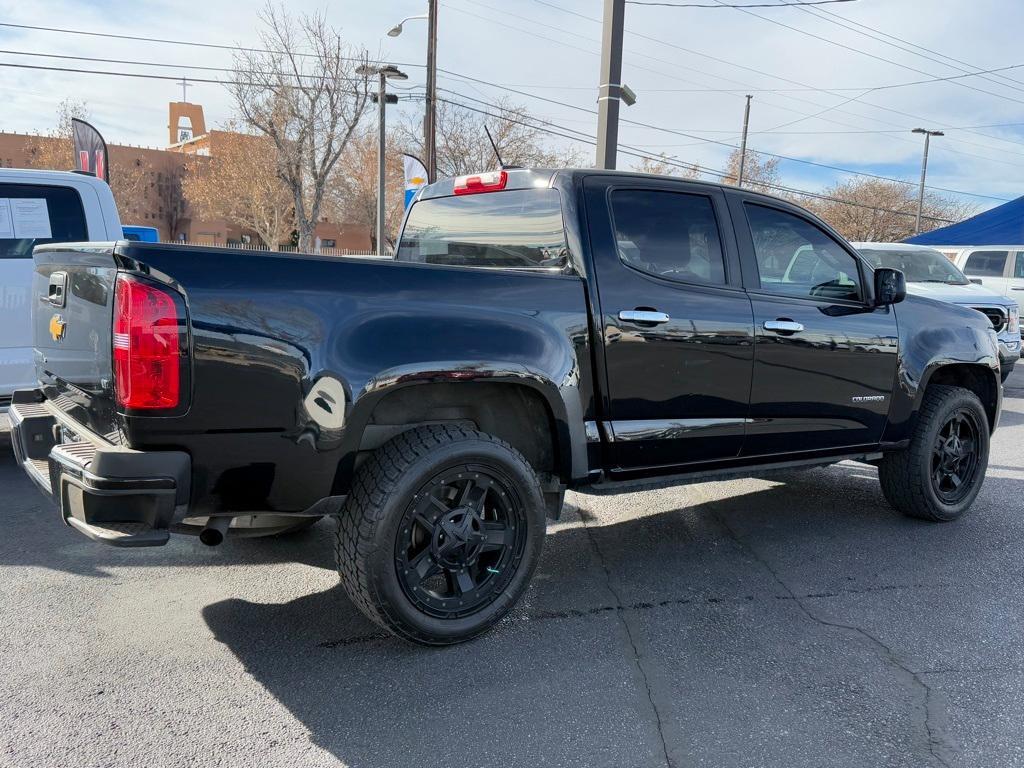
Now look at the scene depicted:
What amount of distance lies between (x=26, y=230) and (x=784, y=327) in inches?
204

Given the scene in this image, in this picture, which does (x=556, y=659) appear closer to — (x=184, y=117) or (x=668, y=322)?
(x=668, y=322)

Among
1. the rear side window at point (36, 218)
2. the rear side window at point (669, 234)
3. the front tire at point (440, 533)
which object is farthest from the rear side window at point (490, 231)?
the rear side window at point (36, 218)

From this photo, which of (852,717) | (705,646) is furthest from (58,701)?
(852,717)

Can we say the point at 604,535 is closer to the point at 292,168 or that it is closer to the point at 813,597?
the point at 813,597

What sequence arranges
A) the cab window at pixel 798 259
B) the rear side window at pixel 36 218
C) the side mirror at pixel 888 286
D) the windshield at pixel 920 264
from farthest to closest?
the windshield at pixel 920 264 < the rear side window at pixel 36 218 < the side mirror at pixel 888 286 < the cab window at pixel 798 259

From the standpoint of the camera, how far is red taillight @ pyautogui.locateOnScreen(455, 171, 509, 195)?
4.07 metres

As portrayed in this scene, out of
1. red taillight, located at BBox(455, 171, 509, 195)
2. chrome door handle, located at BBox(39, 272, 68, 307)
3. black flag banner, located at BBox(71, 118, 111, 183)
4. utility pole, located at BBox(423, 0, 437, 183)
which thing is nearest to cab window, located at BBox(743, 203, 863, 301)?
red taillight, located at BBox(455, 171, 509, 195)

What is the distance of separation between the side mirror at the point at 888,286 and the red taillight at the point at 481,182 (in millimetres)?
2182

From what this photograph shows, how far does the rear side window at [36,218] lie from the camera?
5812 mm

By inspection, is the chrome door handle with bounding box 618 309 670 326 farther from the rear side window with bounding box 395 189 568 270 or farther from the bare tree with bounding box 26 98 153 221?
the bare tree with bounding box 26 98 153 221

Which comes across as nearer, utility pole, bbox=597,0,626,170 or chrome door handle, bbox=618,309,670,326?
chrome door handle, bbox=618,309,670,326

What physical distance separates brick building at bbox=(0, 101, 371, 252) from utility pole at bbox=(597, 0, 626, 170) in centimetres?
4546

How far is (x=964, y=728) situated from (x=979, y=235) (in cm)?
2068

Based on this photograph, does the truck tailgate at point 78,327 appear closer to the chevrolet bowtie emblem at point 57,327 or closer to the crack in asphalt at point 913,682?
the chevrolet bowtie emblem at point 57,327
